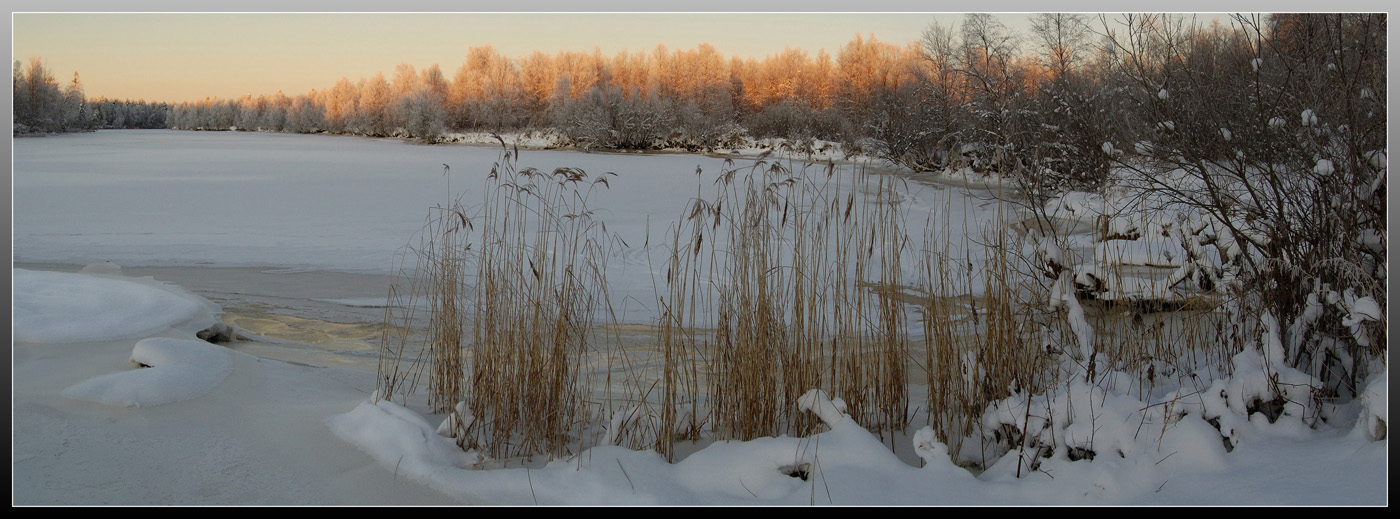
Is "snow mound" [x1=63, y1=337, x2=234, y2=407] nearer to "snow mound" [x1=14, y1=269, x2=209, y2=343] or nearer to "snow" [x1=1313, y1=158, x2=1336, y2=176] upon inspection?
"snow mound" [x1=14, y1=269, x2=209, y2=343]

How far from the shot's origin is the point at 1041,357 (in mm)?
2080

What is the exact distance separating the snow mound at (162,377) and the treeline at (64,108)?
0.79 metres

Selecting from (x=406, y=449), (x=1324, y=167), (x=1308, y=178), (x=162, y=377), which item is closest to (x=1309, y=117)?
(x=1324, y=167)

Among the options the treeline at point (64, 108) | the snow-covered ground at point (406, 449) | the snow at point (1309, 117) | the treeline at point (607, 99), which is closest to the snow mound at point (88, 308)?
the snow-covered ground at point (406, 449)

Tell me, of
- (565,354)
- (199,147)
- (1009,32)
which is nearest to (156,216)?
(199,147)

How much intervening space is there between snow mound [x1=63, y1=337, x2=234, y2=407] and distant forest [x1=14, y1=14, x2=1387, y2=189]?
79 cm

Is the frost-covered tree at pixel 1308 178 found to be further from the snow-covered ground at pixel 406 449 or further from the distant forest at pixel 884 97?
the snow-covered ground at pixel 406 449

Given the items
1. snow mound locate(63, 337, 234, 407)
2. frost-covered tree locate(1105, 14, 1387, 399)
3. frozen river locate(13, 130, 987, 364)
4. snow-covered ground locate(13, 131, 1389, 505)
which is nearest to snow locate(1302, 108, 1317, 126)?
frost-covered tree locate(1105, 14, 1387, 399)

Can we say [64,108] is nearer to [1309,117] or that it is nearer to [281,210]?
[281,210]

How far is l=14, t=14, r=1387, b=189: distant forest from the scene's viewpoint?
2193 millimetres

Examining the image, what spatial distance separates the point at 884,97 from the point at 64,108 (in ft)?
10.6

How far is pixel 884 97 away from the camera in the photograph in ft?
13.8

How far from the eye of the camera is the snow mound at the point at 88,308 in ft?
9.27
